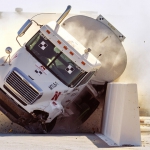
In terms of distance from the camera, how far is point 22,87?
27.2 feet

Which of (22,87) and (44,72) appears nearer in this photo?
(22,87)

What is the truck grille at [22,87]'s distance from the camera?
8266 mm

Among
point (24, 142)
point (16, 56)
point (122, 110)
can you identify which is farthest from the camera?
point (16, 56)

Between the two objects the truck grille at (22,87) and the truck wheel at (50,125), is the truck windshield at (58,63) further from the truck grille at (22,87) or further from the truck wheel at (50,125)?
the truck wheel at (50,125)

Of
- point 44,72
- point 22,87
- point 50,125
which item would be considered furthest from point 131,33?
point 22,87

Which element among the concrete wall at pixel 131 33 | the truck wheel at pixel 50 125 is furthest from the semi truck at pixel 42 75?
the concrete wall at pixel 131 33

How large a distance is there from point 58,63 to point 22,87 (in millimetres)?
868

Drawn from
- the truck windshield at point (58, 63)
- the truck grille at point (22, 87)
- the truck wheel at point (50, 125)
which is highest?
the truck windshield at point (58, 63)

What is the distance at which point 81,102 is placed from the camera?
10.1m

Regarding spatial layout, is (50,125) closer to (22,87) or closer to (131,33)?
(22,87)

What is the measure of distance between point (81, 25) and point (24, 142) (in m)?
3.71

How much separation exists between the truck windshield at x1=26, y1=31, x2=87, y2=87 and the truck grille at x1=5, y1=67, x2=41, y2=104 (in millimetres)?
520

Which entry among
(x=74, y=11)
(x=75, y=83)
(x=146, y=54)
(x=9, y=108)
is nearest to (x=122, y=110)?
(x=75, y=83)

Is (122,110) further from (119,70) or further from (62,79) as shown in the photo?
(119,70)
